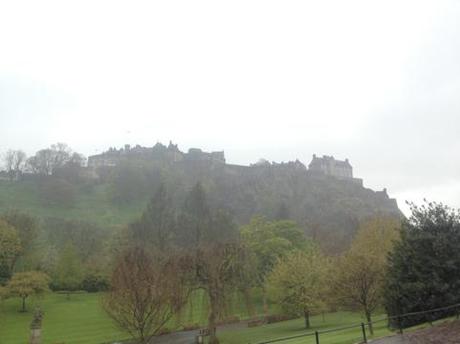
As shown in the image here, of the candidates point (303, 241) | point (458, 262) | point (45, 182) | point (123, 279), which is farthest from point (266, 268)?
point (45, 182)

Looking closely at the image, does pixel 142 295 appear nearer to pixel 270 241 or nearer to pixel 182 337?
pixel 182 337

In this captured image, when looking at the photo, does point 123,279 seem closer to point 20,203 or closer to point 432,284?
point 432,284

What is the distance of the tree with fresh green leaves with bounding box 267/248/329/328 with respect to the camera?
135ft

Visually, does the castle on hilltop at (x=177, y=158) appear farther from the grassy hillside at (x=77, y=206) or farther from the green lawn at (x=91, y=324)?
the green lawn at (x=91, y=324)

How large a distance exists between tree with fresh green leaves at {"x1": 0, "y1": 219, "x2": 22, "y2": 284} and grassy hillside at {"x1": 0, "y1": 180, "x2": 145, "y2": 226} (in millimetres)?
50742

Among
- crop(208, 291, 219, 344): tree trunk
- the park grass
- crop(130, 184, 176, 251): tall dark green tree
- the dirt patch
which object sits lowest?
the park grass

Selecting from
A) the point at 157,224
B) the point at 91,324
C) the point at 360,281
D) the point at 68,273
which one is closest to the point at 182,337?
the point at 91,324

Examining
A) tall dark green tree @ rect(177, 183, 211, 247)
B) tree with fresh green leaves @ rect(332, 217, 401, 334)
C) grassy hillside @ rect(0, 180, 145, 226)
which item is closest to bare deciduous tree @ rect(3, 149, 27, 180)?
grassy hillside @ rect(0, 180, 145, 226)

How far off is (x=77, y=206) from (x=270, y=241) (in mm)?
81026

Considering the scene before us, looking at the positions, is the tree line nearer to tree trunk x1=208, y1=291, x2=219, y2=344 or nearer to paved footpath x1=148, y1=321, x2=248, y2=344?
tree trunk x1=208, y1=291, x2=219, y2=344

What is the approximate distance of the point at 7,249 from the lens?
57.5 meters

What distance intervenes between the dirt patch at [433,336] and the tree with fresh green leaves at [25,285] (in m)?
41.1

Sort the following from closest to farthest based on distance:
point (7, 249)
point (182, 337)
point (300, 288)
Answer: point (182, 337)
point (300, 288)
point (7, 249)

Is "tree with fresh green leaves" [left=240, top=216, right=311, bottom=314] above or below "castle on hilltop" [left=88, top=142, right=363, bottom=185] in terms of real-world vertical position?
below
